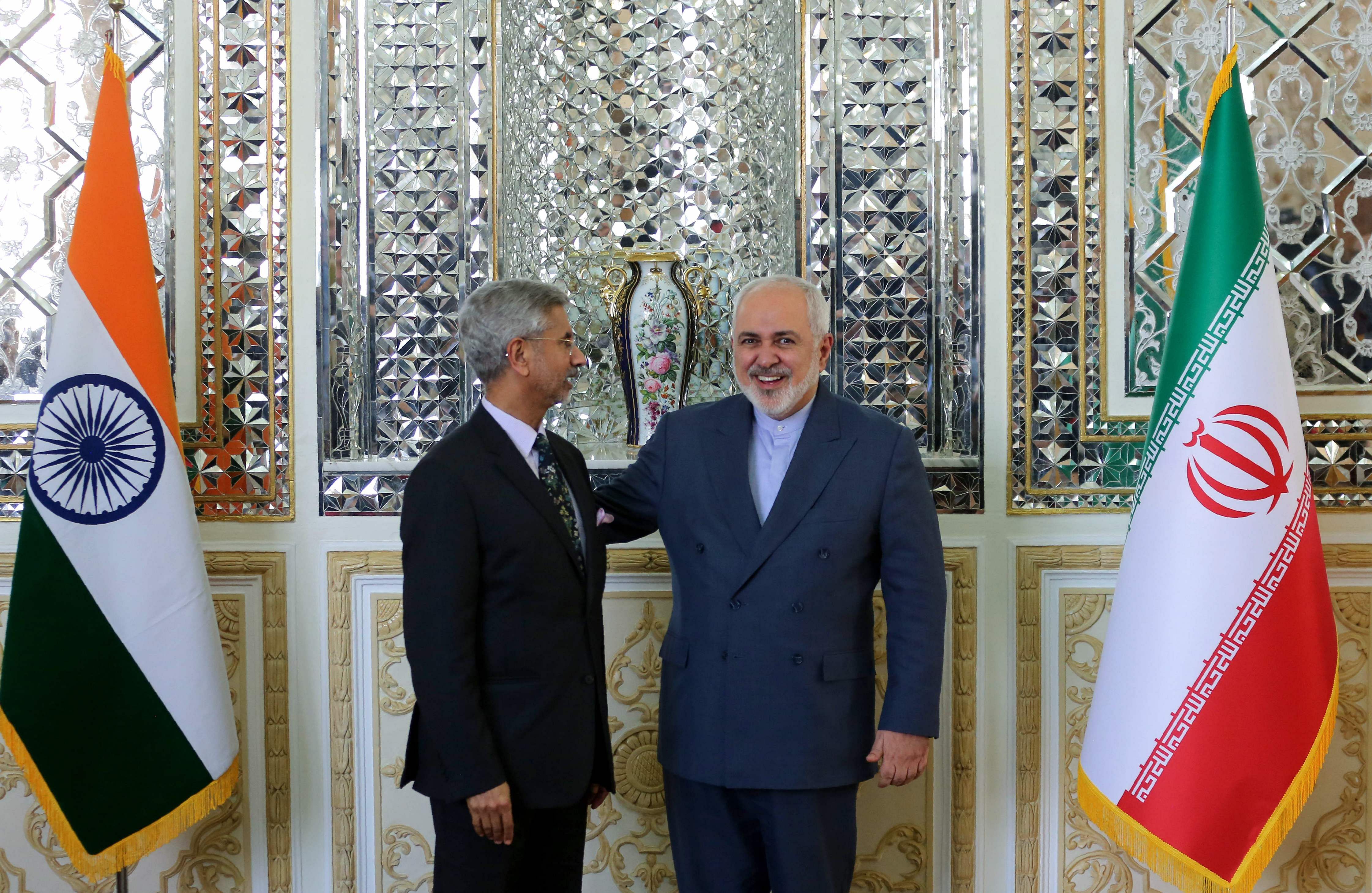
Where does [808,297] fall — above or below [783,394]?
above

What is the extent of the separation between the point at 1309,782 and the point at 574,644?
158 cm

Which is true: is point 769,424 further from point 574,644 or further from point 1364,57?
point 1364,57

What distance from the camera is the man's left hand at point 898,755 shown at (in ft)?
6.19

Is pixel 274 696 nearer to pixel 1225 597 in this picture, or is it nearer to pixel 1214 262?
pixel 1225 597

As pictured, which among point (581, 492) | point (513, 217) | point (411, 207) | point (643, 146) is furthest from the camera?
point (643, 146)

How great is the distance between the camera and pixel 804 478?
1.93 m

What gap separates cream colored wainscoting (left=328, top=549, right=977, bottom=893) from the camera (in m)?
2.54

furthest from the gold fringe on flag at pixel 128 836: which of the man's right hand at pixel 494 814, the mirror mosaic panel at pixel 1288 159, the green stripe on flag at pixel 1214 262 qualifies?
the mirror mosaic panel at pixel 1288 159

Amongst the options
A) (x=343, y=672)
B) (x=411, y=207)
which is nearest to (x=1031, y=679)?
(x=343, y=672)

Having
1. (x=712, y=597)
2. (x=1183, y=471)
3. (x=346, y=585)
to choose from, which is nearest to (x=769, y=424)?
(x=712, y=597)

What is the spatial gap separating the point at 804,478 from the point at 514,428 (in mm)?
588

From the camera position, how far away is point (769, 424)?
2.05m

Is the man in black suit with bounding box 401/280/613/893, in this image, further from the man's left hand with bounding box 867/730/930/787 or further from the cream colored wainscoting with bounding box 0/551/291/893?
the cream colored wainscoting with bounding box 0/551/291/893

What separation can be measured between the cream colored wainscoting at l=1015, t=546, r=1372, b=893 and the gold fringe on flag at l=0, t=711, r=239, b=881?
2.03 m
